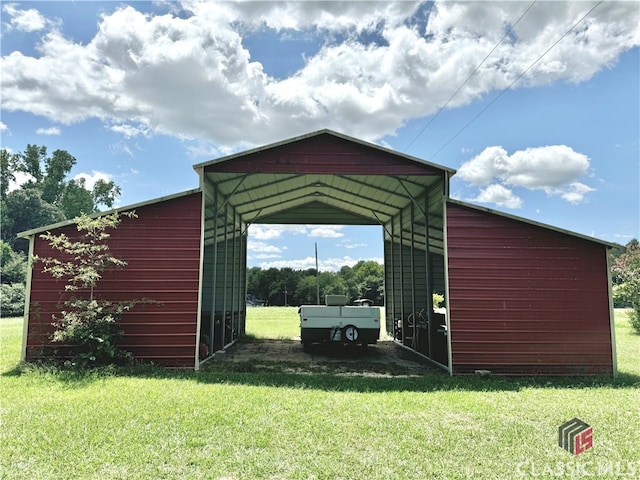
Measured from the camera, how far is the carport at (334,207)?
27.8ft

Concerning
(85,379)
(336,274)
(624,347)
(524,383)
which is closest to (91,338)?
(85,379)

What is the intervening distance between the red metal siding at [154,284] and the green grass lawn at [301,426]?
61 cm

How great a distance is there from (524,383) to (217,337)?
302 inches

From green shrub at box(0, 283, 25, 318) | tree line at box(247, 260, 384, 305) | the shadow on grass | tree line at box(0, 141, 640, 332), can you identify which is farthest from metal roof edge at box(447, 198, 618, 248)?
tree line at box(247, 260, 384, 305)

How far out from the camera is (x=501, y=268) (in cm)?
818

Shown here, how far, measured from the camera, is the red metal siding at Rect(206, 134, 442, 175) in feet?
27.8

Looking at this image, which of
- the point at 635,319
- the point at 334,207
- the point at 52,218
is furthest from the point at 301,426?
the point at 52,218

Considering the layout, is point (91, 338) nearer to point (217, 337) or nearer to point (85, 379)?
point (85, 379)

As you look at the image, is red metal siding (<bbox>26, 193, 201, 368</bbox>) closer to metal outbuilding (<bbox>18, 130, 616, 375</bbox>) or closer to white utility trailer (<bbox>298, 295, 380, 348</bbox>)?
metal outbuilding (<bbox>18, 130, 616, 375</bbox>)

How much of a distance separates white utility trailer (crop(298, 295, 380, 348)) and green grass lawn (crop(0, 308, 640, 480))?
283 centimetres

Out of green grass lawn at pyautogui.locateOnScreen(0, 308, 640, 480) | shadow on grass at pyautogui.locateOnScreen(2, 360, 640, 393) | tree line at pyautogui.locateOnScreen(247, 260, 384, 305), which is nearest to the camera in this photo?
green grass lawn at pyautogui.locateOnScreen(0, 308, 640, 480)

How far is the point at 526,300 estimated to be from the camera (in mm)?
8070

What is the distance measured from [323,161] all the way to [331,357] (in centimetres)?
471

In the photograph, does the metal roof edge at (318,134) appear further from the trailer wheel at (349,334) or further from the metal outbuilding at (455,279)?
the trailer wheel at (349,334)
